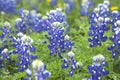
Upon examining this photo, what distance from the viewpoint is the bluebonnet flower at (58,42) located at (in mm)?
5105

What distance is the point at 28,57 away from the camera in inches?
181

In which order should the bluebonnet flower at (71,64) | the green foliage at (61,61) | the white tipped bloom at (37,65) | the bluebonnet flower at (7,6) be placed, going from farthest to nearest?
1. the bluebonnet flower at (7,6)
2. the green foliage at (61,61)
3. the bluebonnet flower at (71,64)
4. the white tipped bloom at (37,65)

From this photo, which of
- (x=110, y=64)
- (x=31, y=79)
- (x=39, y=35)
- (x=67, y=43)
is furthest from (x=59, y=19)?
(x=31, y=79)

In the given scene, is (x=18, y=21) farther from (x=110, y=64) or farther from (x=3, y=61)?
(x=110, y=64)

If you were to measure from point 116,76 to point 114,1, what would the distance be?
4.30 meters

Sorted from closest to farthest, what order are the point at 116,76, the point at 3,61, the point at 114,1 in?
the point at 116,76 → the point at 3,61 → the point at 114,1

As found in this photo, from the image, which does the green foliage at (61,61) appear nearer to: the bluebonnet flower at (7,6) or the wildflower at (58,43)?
the wildflower at (58,43)

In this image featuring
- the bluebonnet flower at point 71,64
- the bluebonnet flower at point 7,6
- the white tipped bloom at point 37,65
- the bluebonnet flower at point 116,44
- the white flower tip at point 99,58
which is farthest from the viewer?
the bluebonnet flower at point 7,6

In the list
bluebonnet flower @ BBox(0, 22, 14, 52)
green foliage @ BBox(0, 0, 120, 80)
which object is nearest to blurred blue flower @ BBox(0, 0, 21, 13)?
green foliage @ BBox(0, 0, 120, 80)

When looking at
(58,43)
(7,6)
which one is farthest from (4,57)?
(7,6)

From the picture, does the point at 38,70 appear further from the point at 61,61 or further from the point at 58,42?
the point at 61,61

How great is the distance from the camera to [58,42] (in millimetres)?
5098

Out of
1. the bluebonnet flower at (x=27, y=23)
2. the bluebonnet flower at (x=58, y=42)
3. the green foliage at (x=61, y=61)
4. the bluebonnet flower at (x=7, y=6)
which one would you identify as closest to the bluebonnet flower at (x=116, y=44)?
the green foliage at (x=61, y=61)

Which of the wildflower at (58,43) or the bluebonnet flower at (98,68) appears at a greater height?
the wildflower at (58,43)
